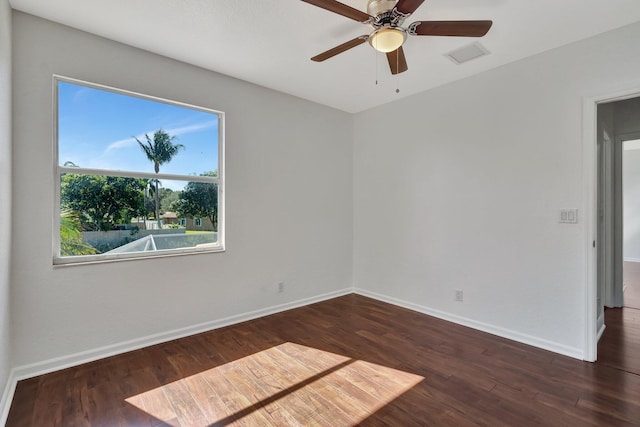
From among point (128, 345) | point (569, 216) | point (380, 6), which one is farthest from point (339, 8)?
point (128, 345)

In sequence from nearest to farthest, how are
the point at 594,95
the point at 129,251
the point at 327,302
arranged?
the point at 594,95, the point at 129,251, the point at 327,302

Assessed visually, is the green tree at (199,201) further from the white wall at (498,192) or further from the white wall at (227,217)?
the white wall at (498,192)

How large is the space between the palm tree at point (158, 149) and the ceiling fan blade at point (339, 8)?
2064 millimetres

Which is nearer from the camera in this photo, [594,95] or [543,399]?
[543,399]

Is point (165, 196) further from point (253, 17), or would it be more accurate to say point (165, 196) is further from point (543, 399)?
point (543, 399)

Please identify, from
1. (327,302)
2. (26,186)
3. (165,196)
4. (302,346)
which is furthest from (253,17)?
(327,302)

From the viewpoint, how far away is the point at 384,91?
371cm

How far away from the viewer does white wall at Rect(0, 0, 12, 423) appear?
1.86 meters

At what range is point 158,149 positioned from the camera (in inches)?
115

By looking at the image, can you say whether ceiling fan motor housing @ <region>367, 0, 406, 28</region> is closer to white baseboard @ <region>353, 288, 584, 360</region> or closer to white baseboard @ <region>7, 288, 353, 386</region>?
white baseboard @ <region>353, 288, 584, 360</region>

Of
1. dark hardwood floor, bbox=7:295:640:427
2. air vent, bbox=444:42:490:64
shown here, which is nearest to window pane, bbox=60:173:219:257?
dark hardwood floor, bbox=7:295:640:427

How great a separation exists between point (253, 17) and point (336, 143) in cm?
234

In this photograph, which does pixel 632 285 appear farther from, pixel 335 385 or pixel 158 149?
pixel 158 149

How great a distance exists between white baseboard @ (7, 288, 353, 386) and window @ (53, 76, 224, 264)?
772mm
